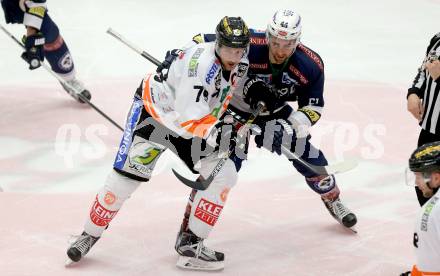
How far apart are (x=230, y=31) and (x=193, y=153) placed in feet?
1.77

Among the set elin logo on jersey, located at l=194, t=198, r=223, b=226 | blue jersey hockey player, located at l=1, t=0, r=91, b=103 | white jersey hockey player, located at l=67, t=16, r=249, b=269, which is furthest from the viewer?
blue jersey hockey player, located at l=1, t=0, r=91, b=103

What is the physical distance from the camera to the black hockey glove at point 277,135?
12.1 ft

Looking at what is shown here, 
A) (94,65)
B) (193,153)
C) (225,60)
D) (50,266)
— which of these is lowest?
(94,65)

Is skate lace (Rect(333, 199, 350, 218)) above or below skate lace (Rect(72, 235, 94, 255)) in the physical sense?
above

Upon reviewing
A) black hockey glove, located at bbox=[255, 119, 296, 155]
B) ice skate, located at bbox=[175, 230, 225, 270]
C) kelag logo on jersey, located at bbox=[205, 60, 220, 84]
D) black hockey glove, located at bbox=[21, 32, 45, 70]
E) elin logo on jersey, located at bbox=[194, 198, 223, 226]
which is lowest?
black hockey glove, located at bbox=[21, 32, 45, 70]

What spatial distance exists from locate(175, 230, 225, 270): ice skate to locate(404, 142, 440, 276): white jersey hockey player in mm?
1173

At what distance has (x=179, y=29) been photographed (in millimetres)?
6824

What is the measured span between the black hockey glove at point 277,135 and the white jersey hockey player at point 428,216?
3.84ft

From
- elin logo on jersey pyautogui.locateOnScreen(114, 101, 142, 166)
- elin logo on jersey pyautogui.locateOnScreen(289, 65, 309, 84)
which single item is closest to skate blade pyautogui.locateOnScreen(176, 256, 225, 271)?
elin logo on jersey pyautogui.locateOnScreen(114, 101, 142, 166)

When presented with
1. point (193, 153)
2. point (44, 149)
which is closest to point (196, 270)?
point (193, 153)

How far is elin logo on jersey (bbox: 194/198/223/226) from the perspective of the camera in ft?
11.1

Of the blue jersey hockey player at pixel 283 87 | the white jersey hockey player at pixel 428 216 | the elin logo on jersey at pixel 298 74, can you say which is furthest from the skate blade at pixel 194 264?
the white jersey hockey player at pixel 428 216

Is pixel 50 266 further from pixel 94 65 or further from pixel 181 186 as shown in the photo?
pixel 94 65

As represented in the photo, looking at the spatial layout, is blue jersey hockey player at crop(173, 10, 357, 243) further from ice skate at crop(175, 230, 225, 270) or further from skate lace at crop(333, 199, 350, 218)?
skate lace at crop(333, 199, 350, 218)
